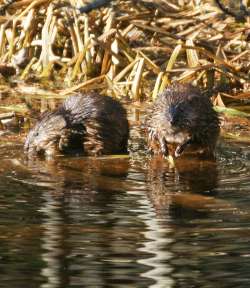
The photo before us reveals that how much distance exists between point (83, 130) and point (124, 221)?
317 centimetres

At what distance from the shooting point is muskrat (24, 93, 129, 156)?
9023mm

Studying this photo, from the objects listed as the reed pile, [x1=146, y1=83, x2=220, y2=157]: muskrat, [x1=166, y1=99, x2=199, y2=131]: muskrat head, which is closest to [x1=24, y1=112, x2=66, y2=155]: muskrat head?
[x1=146, y1=83, x2=220, y2=157]: muskrat

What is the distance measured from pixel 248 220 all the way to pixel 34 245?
147cm

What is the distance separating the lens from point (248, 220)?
6215 millimetres

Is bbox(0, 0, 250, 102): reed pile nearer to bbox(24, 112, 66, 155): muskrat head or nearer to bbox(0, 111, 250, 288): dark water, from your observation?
bbox(24, 112, 66, 155): muskrat head

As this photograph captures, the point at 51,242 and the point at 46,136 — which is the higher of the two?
the point at 46,136

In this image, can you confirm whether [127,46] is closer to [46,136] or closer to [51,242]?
[46,136]

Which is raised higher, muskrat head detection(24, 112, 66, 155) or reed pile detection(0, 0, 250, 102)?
reed pile detection(0, 0, 250, 102)

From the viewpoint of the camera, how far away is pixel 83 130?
9.30 m

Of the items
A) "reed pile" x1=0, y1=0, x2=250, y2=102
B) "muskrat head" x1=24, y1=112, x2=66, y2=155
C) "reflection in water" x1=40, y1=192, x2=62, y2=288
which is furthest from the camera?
"reed pile" x1=0, y1=0, x2=250, y2=102

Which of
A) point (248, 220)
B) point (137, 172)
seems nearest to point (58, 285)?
point (248, 220)

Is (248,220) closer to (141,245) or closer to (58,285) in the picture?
(141,245)

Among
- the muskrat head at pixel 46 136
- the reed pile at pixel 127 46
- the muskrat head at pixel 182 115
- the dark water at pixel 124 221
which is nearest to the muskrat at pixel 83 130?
the muskrat head at pixel 46 136

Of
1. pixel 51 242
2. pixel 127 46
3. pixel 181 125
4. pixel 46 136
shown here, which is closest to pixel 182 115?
pixel 181 125
